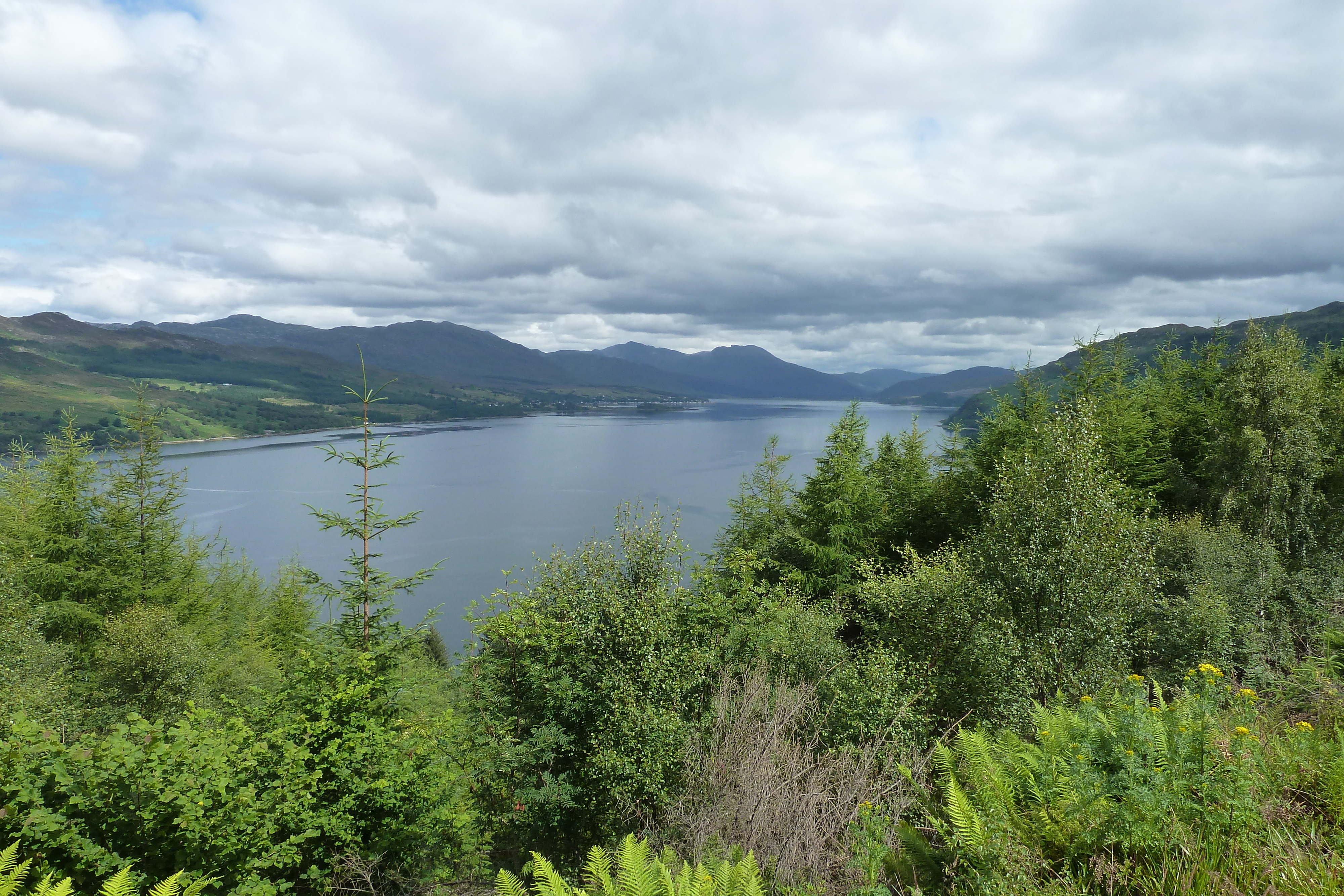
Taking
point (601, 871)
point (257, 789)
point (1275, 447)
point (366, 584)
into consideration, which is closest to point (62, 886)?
point (601, 871)

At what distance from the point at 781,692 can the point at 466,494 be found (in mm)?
95950

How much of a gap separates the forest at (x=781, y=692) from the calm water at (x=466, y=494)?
31.1 feet

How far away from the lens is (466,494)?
101625 millimetres

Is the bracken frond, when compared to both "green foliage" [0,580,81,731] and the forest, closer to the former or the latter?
the forest

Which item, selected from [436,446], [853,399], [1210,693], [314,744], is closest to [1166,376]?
[853,399]

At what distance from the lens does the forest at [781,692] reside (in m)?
5.54

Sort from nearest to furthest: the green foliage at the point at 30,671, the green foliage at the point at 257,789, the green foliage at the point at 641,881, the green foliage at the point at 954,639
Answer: the green foliage at the point at 641,881, the green foliage at the point at 257,789, the green foliage at the point at 954,639, the green foliage at the point at 30,671

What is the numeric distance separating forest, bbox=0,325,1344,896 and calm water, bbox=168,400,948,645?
373 inches

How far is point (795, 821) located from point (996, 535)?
10429 millimetres

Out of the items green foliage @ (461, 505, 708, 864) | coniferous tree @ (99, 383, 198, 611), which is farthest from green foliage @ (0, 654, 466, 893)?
coniferous tree @ (99, 383, 198, 611)

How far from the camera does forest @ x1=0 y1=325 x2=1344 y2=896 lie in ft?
18.2

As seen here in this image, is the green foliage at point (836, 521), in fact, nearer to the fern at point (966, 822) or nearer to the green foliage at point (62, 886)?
the fern at point (966, 822)

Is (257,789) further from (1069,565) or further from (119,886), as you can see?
(1069,565)

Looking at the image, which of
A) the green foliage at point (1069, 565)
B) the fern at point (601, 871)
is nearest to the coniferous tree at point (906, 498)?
the green foliage at point (1069, 565)
